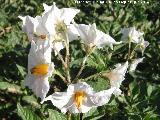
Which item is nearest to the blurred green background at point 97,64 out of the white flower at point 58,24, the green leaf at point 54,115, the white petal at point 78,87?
the green leaf at point 54,115

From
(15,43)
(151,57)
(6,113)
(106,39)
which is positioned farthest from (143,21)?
(106,39)

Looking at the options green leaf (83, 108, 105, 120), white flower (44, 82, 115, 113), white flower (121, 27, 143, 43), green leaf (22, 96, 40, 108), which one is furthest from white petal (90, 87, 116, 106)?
white flower (121, 27, 143, 43)

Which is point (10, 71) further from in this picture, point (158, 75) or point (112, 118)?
point (158, 75)

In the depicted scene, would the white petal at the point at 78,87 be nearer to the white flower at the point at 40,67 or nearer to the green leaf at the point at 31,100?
the white flower at the point at 40,67

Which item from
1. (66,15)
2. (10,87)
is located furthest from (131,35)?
(66,15)

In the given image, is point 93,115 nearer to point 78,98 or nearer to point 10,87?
point 78,98

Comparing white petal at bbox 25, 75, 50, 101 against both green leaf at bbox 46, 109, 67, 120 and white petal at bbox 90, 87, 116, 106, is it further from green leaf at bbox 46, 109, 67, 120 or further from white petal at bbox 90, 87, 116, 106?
white petal at bbox 90, 87, 116, 106

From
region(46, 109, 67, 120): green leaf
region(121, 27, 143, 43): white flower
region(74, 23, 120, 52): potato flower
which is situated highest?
region(74, 23, 120, 52): potato flower
